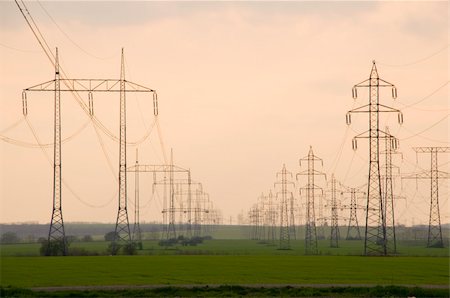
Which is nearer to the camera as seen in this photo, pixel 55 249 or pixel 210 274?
pixel 210 274

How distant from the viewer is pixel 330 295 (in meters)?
49.8

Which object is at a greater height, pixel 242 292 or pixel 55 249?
pixel 55 249

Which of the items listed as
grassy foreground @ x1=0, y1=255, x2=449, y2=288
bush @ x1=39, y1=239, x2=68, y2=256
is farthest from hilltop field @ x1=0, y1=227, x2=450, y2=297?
bush @ x1=39, y1=239, x2=68, y2=256

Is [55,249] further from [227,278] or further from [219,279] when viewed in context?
[219,279]

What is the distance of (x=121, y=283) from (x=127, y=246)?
54.1 m

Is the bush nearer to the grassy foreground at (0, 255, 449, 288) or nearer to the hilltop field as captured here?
the hilltop field

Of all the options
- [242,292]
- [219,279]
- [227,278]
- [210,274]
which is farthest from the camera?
[210,274]

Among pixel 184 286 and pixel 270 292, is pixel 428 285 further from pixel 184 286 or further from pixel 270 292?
pixel 184 286

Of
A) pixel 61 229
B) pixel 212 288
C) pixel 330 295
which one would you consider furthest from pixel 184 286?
pixel 61 229

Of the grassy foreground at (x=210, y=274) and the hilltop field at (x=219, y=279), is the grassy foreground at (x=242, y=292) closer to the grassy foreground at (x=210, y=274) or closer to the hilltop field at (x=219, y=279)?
the hilltop field at (x=219, y=279)

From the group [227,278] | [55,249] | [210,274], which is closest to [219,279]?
[227,278]

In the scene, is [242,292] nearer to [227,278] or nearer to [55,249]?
[227,278]

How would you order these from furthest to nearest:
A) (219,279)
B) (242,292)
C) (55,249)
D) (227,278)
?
(55,249), (227,278), (219,279), (242,292)

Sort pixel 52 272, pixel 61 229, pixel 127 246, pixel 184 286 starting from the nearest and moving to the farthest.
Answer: pixel 184 286 → pixel 52 272 → pixel 61 229 → pixel 127 246
